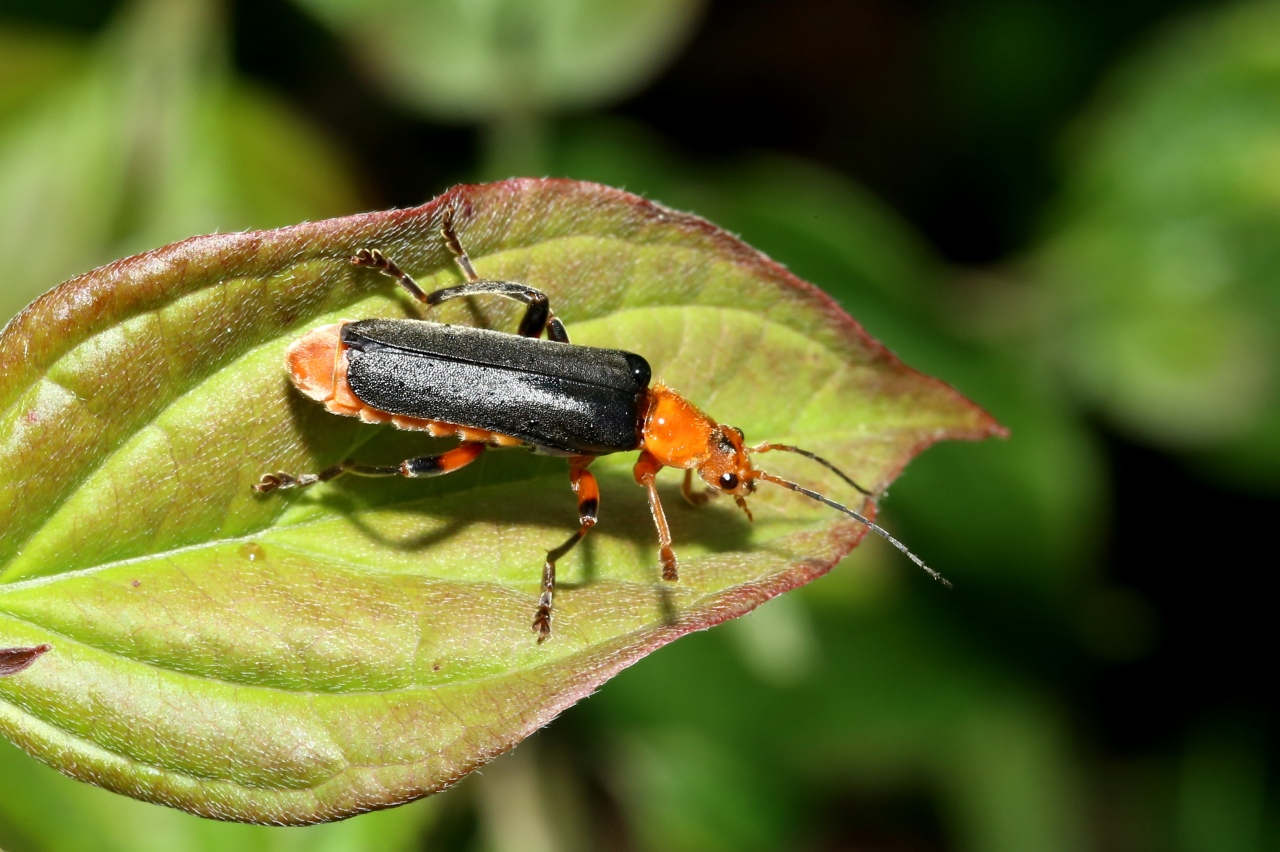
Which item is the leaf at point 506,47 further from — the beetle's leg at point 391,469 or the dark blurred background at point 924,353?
the beetle's leg at point 391,469

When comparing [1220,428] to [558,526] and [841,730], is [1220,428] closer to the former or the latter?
[841,730]

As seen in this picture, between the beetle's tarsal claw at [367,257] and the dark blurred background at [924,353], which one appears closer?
the beetle's tarsal claw at [367,257]

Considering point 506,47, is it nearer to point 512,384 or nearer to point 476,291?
point 512,384

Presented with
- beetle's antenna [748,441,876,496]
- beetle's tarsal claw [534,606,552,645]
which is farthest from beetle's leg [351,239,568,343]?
beetle's tarsal claw [534,606,552,645]

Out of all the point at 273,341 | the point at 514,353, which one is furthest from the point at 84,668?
the point at 514,353

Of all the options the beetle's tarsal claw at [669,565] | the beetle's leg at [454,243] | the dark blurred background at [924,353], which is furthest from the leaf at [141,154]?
the beetle's tarsal claw at [669,565]
